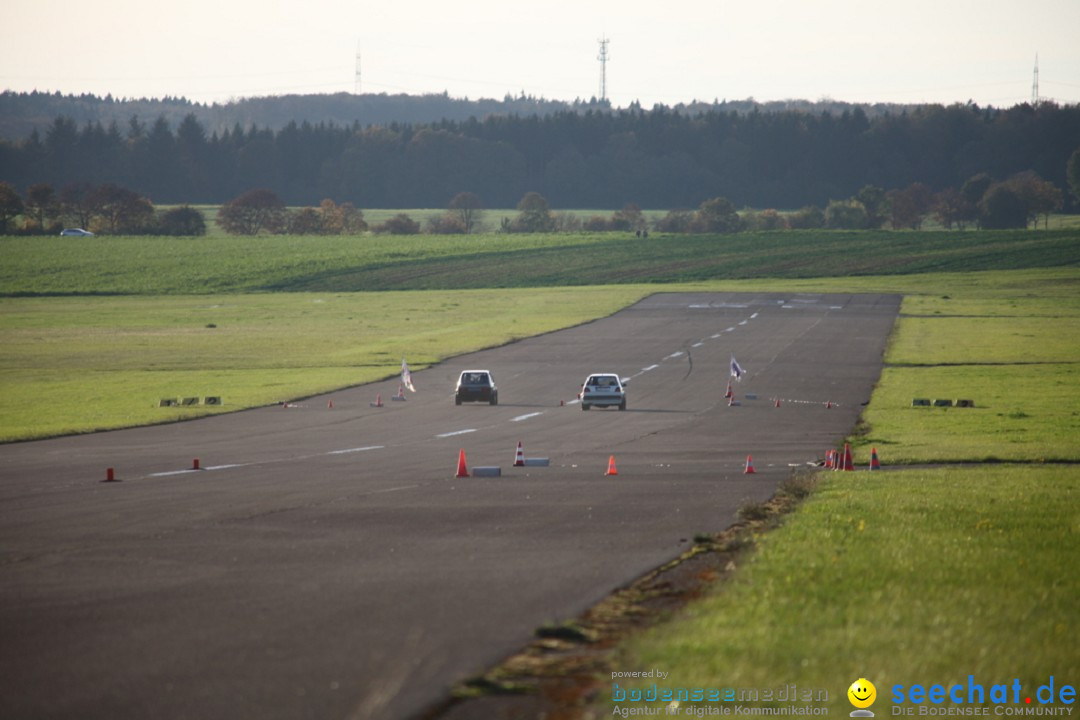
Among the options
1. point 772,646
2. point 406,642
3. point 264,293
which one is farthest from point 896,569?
point 264,293

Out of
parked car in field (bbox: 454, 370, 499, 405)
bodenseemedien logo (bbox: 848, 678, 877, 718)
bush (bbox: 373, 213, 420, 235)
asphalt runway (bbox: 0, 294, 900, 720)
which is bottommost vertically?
parked car in field (bbox: 454, 370, 499, 405)

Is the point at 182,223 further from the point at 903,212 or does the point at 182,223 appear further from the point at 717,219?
the point at 903,212

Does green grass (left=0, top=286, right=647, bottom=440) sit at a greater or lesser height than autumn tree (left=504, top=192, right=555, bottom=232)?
lesser

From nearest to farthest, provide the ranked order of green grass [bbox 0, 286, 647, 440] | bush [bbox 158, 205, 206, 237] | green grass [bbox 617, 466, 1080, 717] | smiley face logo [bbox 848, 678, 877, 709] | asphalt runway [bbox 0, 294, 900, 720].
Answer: smiley face logo [bbox 848, 678, 877, 709]
green grass [bbox 617, 466, 1080, 717]
asphalt runway [bbox 0, 294, 900, 720]
green grass [bbox 0, 286, 647, 440]
bush [bbox 158, 205, 206, 237]

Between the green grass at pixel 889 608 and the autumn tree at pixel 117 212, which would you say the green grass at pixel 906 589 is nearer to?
the green grass at pixel 889 608

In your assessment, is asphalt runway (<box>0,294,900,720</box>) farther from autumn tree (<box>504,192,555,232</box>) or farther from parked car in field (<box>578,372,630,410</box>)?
autumn tree (<box>504,192,555,232</box>)

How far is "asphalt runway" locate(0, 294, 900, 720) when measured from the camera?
10.2 m

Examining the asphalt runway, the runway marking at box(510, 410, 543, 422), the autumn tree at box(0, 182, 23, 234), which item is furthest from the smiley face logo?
the autumn tree at box(0, 182, 23, 234)

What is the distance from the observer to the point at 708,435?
35688mm

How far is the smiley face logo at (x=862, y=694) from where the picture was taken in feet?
29.9

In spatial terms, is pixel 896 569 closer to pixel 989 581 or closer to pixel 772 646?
pixel 989 581

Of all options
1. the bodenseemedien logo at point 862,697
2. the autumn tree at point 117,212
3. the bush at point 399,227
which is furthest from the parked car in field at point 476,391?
A: the autumn tree at point 117,212

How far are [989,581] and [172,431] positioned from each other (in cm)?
2904

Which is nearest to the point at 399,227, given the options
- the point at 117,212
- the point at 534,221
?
the point at 534,221
